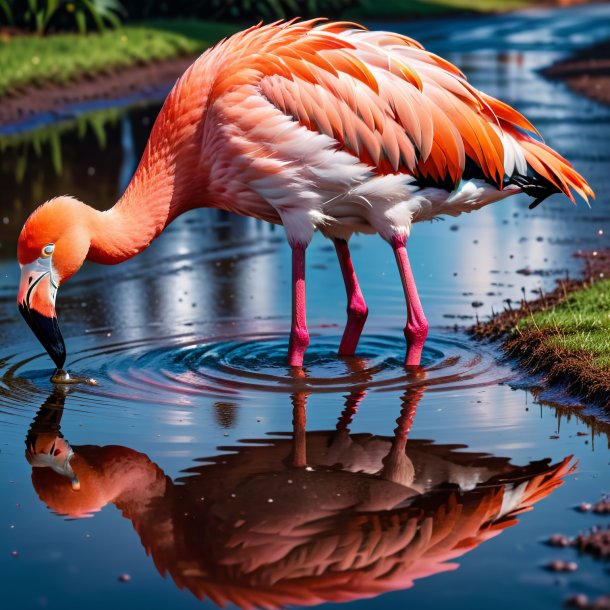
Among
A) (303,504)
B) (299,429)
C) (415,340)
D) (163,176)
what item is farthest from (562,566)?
(163,176)

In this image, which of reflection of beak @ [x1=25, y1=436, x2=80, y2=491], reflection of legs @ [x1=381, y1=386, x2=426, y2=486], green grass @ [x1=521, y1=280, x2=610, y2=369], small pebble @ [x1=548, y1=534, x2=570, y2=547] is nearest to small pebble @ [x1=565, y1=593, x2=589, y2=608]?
small pebble @ [x1=548, y1=534, x2=570, y2=547]

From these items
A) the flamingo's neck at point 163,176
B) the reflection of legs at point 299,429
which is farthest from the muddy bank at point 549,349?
the flamingo's neck at point 163,176

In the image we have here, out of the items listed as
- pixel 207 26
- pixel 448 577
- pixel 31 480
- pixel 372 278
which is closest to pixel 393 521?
pixel 448 577

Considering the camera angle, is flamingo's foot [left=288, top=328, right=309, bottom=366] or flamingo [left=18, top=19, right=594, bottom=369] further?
flamingo's foot [left=288, top=328, right=309, bottom=366]

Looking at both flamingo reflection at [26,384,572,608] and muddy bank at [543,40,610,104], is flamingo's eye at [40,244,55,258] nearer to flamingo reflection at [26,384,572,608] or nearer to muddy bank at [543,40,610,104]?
flamingo reflection at [26,384,572,608]

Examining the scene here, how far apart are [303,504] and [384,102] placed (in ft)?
7.70

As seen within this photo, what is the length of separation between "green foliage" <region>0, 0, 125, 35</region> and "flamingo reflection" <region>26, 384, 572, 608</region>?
16603 mm

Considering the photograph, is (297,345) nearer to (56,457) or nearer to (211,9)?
(56,457)

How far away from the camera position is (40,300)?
6.15m

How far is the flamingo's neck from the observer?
6.50 m

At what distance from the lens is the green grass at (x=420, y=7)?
3200 cm

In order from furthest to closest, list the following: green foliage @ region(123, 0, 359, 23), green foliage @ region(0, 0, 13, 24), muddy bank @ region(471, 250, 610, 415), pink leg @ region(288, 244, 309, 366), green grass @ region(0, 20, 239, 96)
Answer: green foliage @ region(123, 0, 359, 23) < green foliage @ region(0, 0, 13, 24) < green grass @ region(0, 20, 239, 96) < pink leg @ region(288, 244, 309, 366) < muddy bank @ region(471, 250, 610, 415)

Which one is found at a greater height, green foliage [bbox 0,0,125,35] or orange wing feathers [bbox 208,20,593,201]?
orange wing feathers [bbox 208,20,593,201]

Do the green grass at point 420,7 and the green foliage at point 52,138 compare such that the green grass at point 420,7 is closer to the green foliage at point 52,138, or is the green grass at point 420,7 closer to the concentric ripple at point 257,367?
the green foliage at point 52,138
